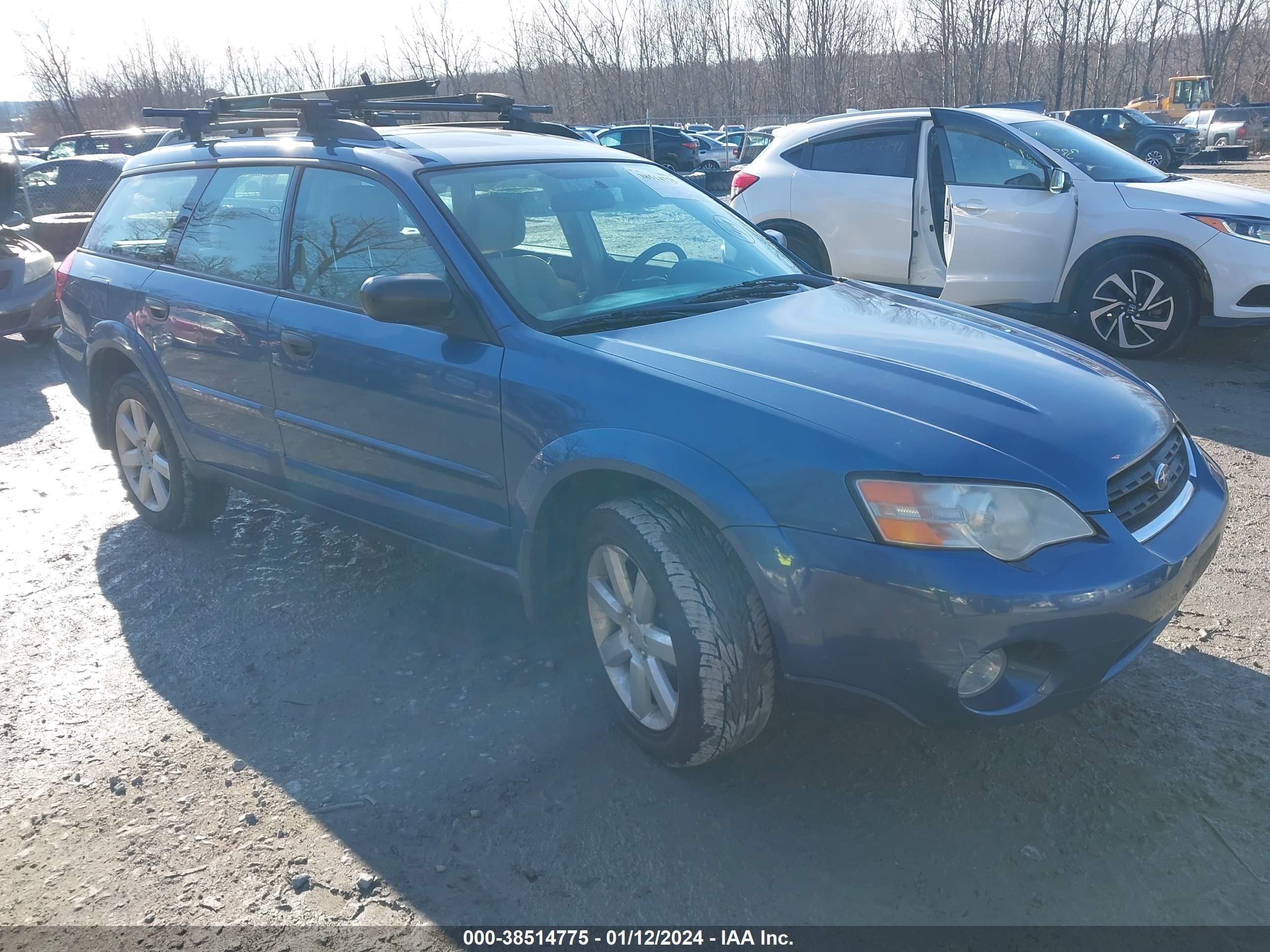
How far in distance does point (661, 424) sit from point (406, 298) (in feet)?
2.93

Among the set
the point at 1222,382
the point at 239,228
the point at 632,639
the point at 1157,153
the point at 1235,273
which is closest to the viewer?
the point at 632,639

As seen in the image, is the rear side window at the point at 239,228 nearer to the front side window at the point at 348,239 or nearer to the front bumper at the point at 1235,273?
the front side window at the point at 348,239

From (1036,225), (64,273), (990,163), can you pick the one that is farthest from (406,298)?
(990,163)

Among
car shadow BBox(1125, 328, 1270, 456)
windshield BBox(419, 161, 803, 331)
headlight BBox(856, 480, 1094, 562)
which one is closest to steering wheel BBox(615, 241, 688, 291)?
windshield BBox(419, 161, 803, 331)

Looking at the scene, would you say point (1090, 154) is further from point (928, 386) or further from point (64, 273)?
point (64, 273)

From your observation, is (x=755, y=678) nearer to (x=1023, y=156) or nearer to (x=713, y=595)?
(x=713, y=595)

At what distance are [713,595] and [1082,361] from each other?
58.6 inches

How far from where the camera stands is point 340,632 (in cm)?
370

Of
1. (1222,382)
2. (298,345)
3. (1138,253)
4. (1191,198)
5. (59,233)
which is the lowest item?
(1222,382)

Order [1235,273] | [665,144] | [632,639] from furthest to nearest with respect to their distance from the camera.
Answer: [665,144] < [1235,273] < [632,639]

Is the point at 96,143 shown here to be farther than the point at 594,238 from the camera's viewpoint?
Yes

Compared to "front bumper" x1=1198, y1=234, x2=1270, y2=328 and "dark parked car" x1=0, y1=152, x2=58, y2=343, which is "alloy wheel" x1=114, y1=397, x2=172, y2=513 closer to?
→ "dark parked car" x1=0, y1=152, x2=58, y2=343

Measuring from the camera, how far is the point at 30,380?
8.35 meters

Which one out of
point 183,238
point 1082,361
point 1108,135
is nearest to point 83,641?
point 183,238
